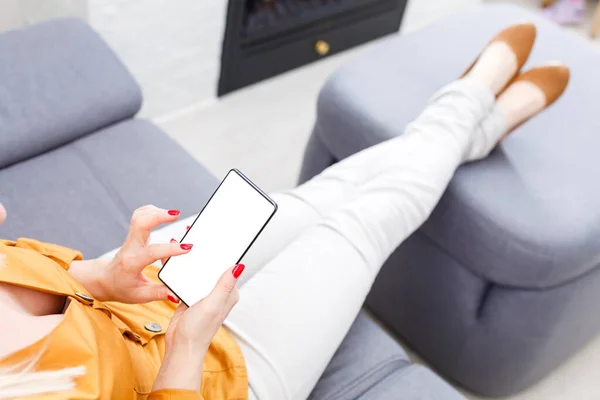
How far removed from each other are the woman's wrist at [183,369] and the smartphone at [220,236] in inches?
2.9

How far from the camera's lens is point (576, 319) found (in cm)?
132

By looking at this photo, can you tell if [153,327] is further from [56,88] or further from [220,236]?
[56,88]

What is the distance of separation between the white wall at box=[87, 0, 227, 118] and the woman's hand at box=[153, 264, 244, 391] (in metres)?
1.05

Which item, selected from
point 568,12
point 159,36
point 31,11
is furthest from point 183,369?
point 568,12

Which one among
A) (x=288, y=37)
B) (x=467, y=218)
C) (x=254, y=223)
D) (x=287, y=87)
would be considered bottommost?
(x=287, y=87)

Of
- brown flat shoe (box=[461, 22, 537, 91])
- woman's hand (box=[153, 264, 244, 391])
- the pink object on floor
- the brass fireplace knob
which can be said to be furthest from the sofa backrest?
the pink object on floor

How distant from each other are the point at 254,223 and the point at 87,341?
0.79 feet

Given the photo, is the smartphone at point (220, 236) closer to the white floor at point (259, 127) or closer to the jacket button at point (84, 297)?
the jacket button at point (84, 297)

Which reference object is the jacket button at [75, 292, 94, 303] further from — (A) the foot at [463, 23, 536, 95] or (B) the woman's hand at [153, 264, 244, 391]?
(A) the foot at [463, 23, 536, 95]

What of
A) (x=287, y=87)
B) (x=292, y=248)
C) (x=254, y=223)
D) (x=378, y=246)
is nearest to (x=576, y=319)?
(x=378, y=246)

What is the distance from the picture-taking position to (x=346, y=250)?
103cm

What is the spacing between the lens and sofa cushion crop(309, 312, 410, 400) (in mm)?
1008

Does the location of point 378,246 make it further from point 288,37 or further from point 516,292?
point 288,37

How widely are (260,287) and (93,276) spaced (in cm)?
24
